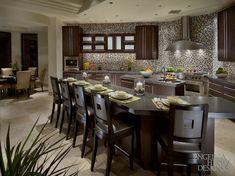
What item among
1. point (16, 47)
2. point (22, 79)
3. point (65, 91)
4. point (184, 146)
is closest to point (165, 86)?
point (65, 91)

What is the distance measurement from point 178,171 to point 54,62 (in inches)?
281

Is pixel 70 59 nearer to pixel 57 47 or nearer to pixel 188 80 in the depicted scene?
pixel 57 47

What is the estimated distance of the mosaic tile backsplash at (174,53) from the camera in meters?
7.32

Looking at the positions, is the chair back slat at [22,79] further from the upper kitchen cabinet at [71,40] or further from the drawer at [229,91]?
the drawer at [229,91]

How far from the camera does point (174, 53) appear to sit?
28.1 ft

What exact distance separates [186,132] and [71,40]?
755 centimetres

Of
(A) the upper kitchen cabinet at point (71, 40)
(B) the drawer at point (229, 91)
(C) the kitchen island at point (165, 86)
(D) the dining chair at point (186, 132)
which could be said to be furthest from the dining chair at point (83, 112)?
(A) the upper kitchen cabinet at point (71, 40)

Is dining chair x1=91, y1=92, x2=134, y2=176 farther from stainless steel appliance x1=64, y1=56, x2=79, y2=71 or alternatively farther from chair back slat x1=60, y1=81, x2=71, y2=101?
Answer: stainless steel appliance x1=64, y1=56, x2=79, y2=71

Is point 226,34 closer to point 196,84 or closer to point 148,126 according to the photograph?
point 196,84

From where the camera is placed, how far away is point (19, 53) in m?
12.1

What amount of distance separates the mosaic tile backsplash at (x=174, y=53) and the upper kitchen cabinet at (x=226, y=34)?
1.70 feet

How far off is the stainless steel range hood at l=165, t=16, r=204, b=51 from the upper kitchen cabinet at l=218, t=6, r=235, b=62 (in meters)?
0.85

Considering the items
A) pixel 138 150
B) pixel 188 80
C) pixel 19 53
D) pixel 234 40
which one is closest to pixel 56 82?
pixel 138 150

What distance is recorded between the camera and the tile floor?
120 inches
